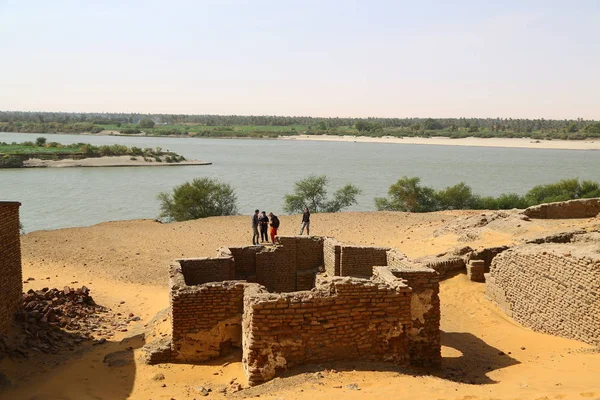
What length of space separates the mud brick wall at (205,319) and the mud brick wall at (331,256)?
3.84m

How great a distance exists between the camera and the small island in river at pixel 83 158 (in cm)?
6819

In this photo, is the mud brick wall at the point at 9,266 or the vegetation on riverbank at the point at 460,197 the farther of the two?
the vegetation on riverbank at the point at 460,197

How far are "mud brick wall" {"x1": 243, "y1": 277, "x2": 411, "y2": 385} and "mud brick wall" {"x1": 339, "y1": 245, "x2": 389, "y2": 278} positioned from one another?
12.4 feet

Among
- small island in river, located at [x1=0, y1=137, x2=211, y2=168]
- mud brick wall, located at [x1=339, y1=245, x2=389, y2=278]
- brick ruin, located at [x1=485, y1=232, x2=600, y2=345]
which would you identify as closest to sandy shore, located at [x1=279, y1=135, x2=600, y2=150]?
small island in river, located at [x1=0, y1=137, x2=211, y2=168]

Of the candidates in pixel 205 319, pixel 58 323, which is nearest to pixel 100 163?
pixel 58 323

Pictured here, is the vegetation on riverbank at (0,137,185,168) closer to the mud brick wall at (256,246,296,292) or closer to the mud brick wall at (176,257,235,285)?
the mud brick wall at (256,246,296,292)

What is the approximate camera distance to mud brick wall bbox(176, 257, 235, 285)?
1034 centimetres

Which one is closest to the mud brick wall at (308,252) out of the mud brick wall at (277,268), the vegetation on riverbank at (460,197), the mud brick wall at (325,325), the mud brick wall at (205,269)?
the mud brick wall at (277,268)

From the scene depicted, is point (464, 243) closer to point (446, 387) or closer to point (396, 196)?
point (446, 387)

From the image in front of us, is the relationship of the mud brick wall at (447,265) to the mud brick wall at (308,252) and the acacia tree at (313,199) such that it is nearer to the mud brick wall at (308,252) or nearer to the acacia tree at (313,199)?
the mud brick wall at (308,252)

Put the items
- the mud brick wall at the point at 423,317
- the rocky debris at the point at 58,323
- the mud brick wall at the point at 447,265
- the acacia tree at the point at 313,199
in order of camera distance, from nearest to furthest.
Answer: the mud brick wall at the point at 423,317, the rocky debris at the point at 58,323, the mud brick wall at the point at 447,265, the acacia tree at the point at 313,199

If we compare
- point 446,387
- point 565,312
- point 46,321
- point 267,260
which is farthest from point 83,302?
point 565,312

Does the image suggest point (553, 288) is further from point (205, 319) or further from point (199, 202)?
point (199, 202)

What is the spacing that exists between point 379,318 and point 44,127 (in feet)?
579
